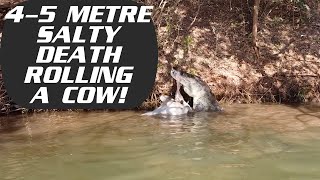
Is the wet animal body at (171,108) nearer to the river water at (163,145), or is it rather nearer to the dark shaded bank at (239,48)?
the river water at (163,145)

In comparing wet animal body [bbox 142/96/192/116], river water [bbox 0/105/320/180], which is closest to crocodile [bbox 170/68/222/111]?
wet animal body [bbox 142/96/192/116]

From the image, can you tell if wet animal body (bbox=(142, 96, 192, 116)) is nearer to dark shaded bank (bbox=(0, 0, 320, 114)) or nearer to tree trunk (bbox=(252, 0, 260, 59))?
dark shaded bank (bbox=(0, 0, 320, 114))

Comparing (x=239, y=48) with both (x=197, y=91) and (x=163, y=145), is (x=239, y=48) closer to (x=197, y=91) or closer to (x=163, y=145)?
(x=197, y=91)

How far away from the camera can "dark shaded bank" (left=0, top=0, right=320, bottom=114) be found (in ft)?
33.2

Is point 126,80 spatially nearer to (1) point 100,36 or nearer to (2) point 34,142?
(1) point 100,36

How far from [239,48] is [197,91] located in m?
2.12

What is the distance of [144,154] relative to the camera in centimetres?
622

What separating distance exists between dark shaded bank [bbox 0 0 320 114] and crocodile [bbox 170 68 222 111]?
51 centimetres

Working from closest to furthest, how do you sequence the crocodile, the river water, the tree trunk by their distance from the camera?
the river water → the crocodile → the tree trunk

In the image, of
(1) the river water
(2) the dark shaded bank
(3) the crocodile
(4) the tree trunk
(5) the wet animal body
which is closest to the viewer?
(1) the river water

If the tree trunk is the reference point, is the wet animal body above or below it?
below

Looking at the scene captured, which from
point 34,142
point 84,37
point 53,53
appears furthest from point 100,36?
point 34,142

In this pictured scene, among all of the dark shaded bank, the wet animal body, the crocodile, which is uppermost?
the dark shaded bank

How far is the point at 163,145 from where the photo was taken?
6.65 meters
